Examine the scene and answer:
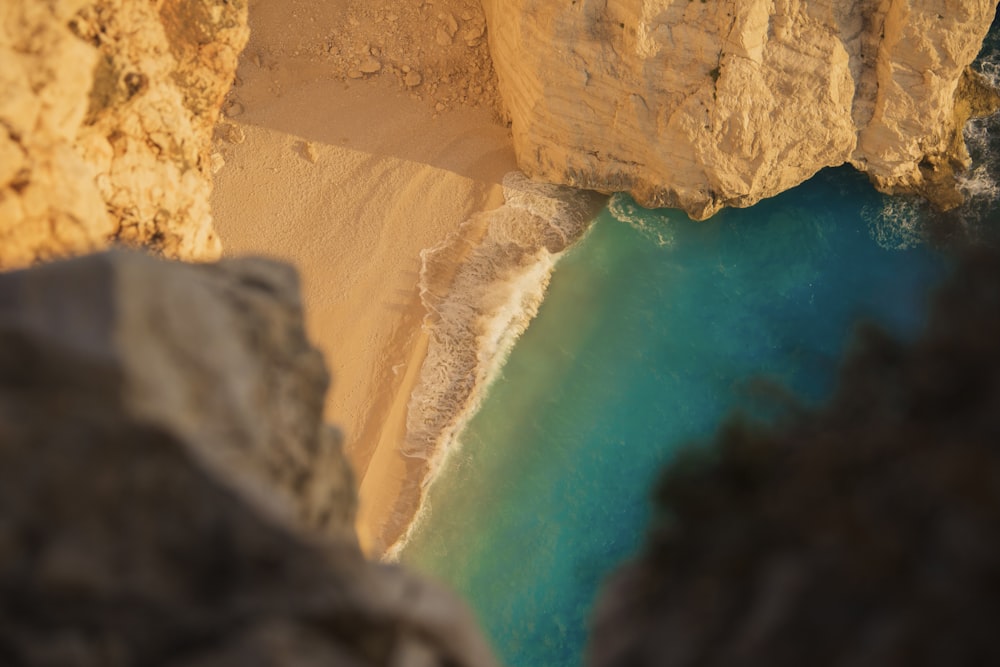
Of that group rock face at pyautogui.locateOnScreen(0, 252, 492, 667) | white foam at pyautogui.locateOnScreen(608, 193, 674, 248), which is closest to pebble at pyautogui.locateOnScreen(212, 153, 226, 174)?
white foam at pyautogui.locateOnScreen(608, 193, 674, 248)

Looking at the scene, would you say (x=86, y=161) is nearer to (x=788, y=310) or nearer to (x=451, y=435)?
(x=451, y=435)

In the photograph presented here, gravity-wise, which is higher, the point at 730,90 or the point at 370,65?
the point at 730,90

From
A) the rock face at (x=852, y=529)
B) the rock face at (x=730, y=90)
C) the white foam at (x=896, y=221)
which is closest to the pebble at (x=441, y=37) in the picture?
the rock face at (x=730, y=90)

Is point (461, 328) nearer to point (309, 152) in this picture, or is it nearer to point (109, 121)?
point (309, 152)

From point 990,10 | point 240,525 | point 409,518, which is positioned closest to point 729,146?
point 990,10

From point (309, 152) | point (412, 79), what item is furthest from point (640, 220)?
point (309, 152)

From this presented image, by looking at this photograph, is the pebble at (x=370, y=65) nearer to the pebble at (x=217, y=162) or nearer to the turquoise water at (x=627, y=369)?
the pebble at (x=217, y=162)

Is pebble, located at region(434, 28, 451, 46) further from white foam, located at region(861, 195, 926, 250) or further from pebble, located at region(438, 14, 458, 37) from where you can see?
white foam, located at region(861, 195, 926, 250)
